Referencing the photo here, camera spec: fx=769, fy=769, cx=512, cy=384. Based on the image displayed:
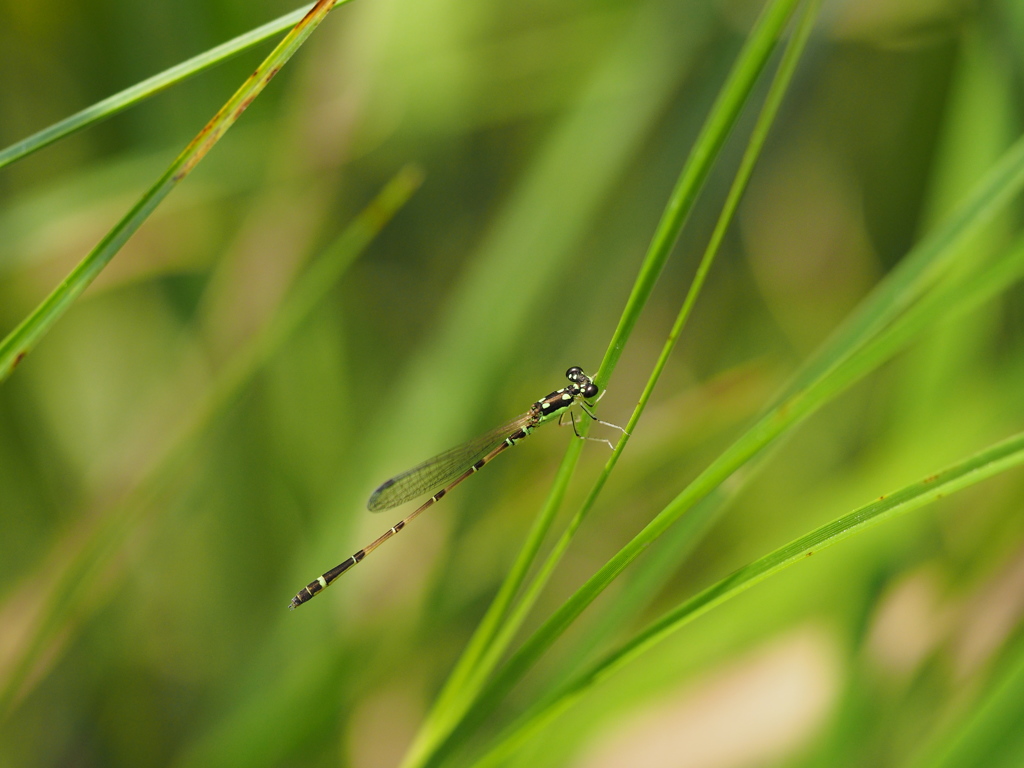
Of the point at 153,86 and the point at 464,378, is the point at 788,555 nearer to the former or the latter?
the point at 153,86

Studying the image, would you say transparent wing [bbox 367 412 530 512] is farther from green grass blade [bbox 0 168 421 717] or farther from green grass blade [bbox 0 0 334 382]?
green grass blade [bbox 0 0 334 382]

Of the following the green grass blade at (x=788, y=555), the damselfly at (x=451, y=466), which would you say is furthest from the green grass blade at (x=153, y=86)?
the damselfly at (x=451, y=466)

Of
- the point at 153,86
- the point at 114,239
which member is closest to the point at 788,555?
the point at 114,239

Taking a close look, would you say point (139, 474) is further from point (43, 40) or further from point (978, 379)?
point (978, 379)

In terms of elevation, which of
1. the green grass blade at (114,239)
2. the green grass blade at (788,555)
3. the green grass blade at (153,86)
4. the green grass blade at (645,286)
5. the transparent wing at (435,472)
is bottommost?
the green grass blade at (788,555)

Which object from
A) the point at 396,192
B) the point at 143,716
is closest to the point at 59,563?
the point at 143,716

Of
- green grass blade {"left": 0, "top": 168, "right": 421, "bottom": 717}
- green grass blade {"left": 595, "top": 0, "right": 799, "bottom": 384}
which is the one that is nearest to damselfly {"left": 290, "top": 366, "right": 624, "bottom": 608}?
green grass blade {"left": 0, "top": 168, "right": 421, "bottom": 717}

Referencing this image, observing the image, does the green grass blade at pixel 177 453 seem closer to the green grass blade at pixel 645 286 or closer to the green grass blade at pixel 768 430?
the green grass blade at pixel 645 286
